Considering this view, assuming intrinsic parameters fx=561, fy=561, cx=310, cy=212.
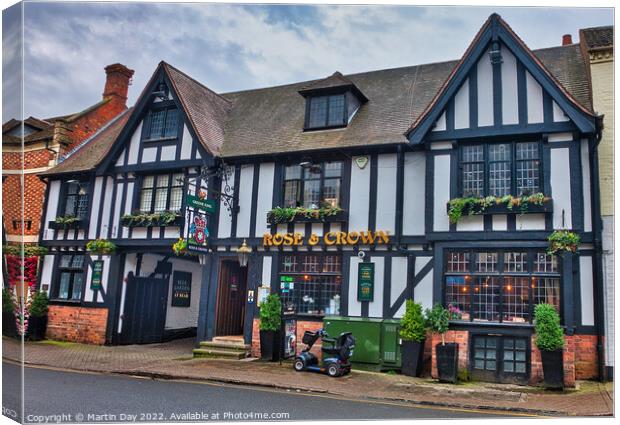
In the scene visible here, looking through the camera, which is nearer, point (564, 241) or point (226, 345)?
point (564, 241)

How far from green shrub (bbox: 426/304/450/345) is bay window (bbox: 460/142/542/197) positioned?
111 inches

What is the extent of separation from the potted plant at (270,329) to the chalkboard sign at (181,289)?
6.20 metres

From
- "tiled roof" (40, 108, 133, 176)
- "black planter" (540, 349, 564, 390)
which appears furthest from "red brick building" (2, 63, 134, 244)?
"black planter" (540, 349, 564, 390)

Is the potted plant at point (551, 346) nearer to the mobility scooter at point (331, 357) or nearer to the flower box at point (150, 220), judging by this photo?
the mobility scooter at point (331, 357)

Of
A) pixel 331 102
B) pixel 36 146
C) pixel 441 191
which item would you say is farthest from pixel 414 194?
pixel 36 146

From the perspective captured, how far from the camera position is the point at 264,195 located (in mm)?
16719

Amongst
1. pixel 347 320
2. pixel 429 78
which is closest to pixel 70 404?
pixel 347 320

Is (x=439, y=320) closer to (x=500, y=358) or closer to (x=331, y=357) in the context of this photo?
(x=500, y=358)

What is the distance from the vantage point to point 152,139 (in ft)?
60.4

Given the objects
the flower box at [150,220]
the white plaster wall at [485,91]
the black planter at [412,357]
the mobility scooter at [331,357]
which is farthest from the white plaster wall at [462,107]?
the flower box at [150,220]

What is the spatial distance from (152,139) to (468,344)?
11.8 metres

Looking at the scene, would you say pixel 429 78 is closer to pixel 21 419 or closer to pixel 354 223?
pixel 354 223

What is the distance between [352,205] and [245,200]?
344cm

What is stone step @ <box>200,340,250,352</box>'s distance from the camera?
16.0 metres
